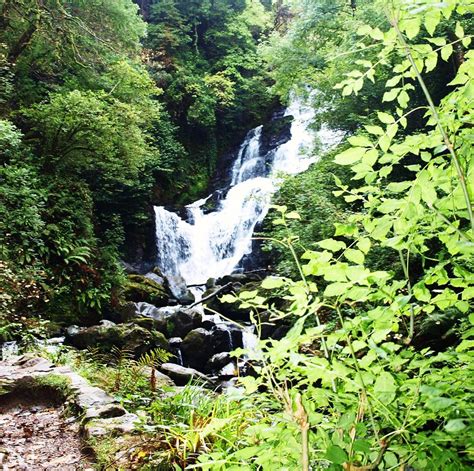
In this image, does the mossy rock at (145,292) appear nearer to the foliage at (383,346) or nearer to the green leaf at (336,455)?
A: the foliage at (383,346)

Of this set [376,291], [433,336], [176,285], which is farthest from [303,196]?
[376,291]

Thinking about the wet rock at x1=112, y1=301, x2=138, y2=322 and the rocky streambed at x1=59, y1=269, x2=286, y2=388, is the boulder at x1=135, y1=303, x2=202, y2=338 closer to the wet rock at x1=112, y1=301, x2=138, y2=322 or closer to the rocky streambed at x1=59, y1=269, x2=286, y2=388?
the rocky streambed at x1=59, y1=269, x2=286, y2=388

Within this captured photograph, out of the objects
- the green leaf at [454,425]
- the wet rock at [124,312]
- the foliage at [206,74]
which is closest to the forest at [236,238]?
the green leaf at [454,425]

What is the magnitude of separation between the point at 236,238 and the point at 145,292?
13.6 ft

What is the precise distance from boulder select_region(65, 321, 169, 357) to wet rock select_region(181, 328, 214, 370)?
101 centimetres

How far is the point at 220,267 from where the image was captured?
47.4 feet

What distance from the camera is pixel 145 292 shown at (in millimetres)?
12008

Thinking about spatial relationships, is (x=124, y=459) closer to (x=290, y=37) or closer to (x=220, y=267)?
(x=220, y=267)

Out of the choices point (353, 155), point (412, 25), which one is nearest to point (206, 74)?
point (412, 25)

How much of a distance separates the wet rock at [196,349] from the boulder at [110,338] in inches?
39.6

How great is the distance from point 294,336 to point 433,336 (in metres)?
5.22

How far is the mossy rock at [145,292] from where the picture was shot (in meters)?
11.7

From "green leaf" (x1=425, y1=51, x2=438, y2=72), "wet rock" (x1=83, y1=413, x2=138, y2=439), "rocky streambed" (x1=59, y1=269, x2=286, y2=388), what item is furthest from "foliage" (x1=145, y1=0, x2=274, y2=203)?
"green leaf" (x1=425, y1=51, x2=438, y2=72)

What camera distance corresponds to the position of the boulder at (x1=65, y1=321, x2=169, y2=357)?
7.87 m
